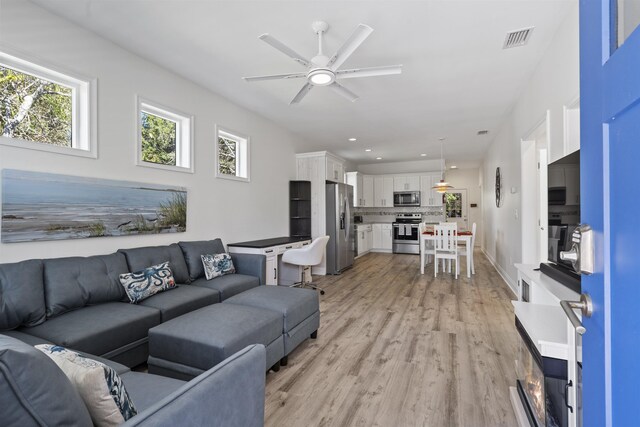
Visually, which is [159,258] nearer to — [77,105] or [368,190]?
[77,105]

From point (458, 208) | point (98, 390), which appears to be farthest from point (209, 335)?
point (458, 208)

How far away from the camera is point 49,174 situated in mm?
2391

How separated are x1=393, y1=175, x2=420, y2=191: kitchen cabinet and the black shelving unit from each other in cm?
406

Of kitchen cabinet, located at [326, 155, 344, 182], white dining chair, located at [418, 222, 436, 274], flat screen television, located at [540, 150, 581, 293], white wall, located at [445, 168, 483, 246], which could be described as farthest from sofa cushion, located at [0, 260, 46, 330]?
white wall, located at [445, 168, 483, 246]

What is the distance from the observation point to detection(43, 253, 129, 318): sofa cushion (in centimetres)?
214

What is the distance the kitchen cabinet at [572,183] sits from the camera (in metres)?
1.74

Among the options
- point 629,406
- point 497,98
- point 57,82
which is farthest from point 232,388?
point 497,98

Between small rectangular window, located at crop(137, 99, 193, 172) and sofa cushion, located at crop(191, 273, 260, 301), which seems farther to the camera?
small rectangular window, located at crop(137, 99, 193, 172)

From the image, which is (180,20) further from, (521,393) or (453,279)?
(453,279)

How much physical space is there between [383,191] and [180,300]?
7561 millimetres

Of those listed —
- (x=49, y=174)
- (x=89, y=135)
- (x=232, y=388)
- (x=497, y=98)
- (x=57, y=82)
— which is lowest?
(x=232, y=388)

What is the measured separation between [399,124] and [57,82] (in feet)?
15.3

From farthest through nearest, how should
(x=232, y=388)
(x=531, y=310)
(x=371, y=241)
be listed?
(x=371, y=241), (x=531, y=310), (x=232, y=388)

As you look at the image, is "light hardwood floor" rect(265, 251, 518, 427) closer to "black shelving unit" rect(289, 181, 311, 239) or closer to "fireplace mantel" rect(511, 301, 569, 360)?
"fireplace mantel" rect(511, 301, 569, 360)
